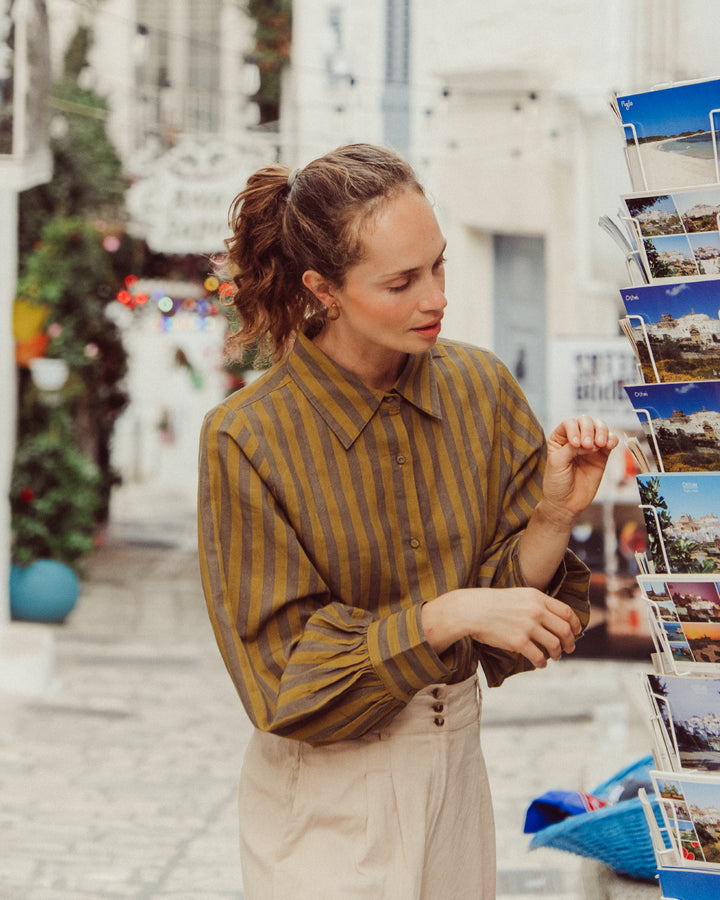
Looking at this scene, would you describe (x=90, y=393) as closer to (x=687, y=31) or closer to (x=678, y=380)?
(x=687, y=31)

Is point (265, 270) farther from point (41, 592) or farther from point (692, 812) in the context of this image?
point (41, 592)

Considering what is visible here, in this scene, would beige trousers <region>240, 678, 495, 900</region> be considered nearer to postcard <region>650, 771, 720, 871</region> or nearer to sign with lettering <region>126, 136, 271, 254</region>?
postcard <region>650, 771, 720, 871</region>

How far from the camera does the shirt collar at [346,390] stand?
1.73 meters

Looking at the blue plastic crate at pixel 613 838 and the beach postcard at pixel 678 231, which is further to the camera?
the blue plastic crate at pixel 613 838

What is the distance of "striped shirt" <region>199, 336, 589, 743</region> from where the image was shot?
1.59 metres

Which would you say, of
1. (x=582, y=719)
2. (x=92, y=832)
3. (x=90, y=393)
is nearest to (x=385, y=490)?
(x=92, y=832)

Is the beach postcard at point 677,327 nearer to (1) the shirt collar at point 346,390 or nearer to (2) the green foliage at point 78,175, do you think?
(1) the shirt collar at point 346,390

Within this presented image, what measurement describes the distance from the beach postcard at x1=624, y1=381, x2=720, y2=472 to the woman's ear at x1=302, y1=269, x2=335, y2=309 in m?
0.40

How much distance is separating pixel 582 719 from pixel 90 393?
27.5ft

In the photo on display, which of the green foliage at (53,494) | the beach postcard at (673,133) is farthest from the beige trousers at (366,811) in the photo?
the green foliage at (53,494)

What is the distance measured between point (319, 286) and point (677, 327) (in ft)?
1.48

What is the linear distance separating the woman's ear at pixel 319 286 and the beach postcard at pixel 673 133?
40 cm

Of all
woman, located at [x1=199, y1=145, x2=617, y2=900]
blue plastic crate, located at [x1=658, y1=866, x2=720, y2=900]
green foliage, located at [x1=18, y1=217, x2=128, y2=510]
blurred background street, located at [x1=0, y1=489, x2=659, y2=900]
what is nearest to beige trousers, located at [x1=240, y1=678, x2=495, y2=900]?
woman, located at [x1=199, y1=145, x2=617, y2=900]

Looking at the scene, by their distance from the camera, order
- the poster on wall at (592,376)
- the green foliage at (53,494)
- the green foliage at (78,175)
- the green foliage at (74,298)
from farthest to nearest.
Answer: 1. the green foliage at (78,175)
2. the green foliage at (53,494)
3. the green foliage at (74,298)
4. the poster on wall at (592,376)
